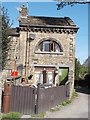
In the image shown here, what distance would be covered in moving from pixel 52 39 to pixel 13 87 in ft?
37.6

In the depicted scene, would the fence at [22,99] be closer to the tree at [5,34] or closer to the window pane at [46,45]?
the tree at [5,34]

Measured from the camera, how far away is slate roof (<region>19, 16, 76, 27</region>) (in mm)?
26248

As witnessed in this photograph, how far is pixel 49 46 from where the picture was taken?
2633cm

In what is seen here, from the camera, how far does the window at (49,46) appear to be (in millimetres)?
26203

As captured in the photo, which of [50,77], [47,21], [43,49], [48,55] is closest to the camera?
[48,55]

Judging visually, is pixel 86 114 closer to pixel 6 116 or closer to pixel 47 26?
pixel 6 116

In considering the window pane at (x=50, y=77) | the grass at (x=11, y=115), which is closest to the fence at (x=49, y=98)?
the grass at (x=11, y=115)

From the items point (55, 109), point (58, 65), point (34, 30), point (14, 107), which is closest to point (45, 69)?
point (58, 65)

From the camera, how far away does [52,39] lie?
26125mm

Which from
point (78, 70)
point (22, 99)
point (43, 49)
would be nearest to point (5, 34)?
point (22, 99)

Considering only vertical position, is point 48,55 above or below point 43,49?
below

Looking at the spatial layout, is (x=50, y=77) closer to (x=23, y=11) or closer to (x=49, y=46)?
(x=49, y=46)

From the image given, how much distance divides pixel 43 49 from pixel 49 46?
60 centimetres

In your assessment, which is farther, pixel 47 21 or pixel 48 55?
pixel 47 21
